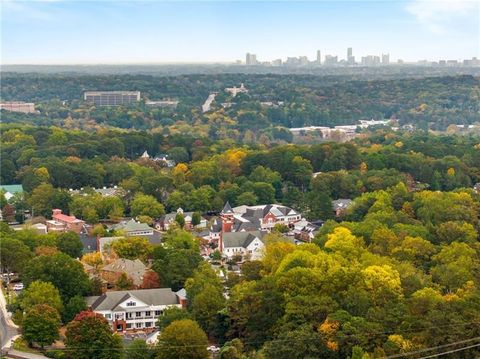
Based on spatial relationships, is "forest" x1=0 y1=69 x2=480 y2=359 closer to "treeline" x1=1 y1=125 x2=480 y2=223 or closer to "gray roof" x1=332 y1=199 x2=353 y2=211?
"treeline" x1=1 y1=125 x2=480 y2=223

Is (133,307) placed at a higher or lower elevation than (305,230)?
higher

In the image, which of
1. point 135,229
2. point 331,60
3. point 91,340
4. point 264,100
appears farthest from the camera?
point 331,60

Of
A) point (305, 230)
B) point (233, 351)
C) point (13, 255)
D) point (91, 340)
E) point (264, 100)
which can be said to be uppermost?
point (264, 100)

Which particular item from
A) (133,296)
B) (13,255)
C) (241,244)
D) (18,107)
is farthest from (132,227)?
(18,107)

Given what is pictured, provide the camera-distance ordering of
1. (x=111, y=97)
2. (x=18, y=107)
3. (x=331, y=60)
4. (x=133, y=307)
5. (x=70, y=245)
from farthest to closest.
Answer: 1. (x=331, y=60)
2. (x=111, y=97)
3. (x=18, y=107)
4. (x=70, y=245)
5. (x=133, y=307)

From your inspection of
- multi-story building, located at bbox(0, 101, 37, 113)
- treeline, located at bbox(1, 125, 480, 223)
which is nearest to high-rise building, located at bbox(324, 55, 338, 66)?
multi-story building, located at bbox(0, 101, 37, 113)

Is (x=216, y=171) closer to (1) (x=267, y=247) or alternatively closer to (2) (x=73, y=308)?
(1) (x=267, y=247)

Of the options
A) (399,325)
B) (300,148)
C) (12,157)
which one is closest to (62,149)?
(12,157)
